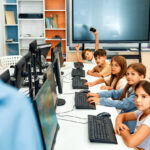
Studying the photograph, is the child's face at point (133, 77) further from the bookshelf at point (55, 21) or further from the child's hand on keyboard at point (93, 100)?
the bookshelf at point (55, 21)

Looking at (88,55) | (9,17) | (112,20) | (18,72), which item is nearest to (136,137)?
(18,72)

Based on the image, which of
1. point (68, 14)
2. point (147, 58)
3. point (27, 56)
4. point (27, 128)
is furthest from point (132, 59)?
point (27, 128)

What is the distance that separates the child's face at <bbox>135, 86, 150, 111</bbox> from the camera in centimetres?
143

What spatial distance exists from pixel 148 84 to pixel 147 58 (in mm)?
3760

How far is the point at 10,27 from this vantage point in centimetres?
556

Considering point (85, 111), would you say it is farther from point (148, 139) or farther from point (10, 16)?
point (10, 16)

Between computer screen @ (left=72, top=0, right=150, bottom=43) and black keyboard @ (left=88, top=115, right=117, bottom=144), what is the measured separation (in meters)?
3.65

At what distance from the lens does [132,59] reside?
4.95m

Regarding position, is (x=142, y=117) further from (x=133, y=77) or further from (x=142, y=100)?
(x=133, y=77)

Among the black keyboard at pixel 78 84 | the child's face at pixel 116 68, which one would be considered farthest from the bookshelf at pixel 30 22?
the child's face at pixel 116 68

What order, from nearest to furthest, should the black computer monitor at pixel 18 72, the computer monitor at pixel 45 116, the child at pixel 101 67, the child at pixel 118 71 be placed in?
the computer monitor at pixel 45 116
the black computer monitor at pixel 18 72
the child at pixel 118 71
the child at pixel 101 67

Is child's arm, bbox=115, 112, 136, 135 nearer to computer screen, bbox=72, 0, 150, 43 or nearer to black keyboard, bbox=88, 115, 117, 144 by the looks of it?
black keyboard, bbox=88, 115, 117, 144

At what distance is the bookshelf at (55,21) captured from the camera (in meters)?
5.37

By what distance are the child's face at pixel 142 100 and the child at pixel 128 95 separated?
42 cm
